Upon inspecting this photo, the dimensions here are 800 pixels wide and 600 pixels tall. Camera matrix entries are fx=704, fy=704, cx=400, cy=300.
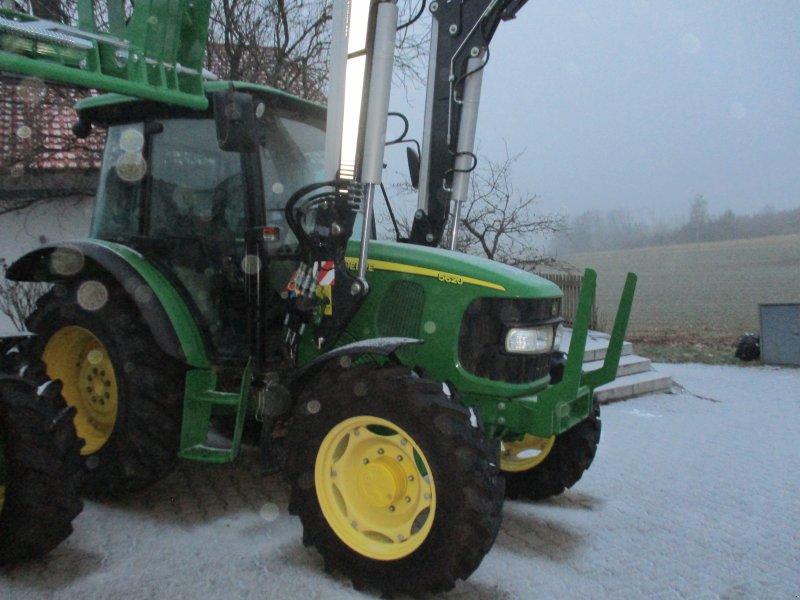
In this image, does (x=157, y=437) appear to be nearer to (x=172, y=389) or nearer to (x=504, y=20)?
(x=172, y=389)

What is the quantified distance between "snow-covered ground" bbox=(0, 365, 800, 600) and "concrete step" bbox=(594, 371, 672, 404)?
2.17 m

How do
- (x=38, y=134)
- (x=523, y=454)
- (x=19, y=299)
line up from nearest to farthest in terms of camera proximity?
(x=523, y=454) → (x=19, y=299) → (x=38, y=134)

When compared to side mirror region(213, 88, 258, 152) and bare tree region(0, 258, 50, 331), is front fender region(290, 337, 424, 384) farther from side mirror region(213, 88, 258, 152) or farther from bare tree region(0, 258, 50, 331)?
bare tree region(0, 258, 50, 331)

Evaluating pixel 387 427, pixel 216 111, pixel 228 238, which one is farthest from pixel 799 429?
pixel 216 111

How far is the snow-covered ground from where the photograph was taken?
9.56ft

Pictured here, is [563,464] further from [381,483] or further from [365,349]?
[365,349]

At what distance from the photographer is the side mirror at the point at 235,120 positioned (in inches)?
116

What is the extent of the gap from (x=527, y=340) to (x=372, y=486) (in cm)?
99

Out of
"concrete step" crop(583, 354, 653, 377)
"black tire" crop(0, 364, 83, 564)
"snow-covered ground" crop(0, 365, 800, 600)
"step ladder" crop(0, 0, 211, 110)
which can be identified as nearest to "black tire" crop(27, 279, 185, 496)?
"snow-covered ground" crop(0, 365, 800, 600)

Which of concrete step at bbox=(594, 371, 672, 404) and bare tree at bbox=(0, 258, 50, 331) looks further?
bare tree at bbox=(0, 258, 50, 331)

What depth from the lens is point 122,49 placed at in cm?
281

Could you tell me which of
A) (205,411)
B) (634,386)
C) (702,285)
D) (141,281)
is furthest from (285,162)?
(702,285)

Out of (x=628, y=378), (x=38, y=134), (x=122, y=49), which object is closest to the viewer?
(x=122, y=49)

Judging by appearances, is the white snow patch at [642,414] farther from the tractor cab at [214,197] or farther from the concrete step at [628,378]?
the tractor cab at [214,197]
